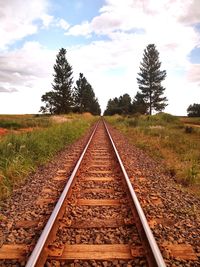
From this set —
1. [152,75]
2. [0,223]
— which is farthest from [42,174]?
[152,75]

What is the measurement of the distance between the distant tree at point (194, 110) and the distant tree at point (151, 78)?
136ft

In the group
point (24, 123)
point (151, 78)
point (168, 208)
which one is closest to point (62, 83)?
point (151, 78)

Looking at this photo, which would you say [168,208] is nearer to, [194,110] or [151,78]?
[151,78]

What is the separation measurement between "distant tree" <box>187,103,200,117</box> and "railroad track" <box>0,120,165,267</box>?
83.9 meters

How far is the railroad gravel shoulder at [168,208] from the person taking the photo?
3508mm

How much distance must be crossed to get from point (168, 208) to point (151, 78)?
4354 centimetres

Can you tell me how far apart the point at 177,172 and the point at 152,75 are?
41.0 metres

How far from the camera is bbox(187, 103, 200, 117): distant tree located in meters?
84.6

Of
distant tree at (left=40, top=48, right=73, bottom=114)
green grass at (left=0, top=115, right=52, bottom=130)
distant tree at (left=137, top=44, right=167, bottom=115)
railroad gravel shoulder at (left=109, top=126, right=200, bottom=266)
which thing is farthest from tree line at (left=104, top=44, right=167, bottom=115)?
railroad gravel shoulder at (left=109, top=126, right=200, bottom=266)

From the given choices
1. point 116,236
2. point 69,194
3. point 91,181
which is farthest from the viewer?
point 91,181

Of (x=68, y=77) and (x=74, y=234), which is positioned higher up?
(x=68, y=77)

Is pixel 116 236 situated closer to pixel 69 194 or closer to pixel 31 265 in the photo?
pixel 31 265

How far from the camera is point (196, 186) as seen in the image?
6.12m

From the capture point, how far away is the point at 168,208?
460cm
